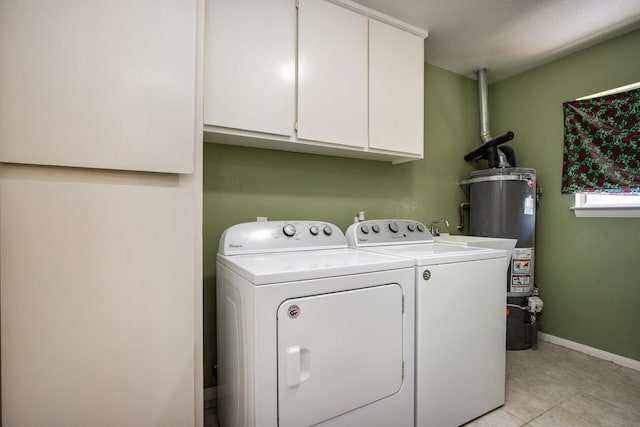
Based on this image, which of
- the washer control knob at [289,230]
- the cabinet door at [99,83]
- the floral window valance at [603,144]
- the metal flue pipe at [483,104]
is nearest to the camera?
the cabinet door at [99,83]

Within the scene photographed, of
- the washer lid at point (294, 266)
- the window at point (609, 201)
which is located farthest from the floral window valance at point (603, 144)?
the washer lid at point (294, 266)

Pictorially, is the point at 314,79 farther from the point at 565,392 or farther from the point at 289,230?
the point at 565,392

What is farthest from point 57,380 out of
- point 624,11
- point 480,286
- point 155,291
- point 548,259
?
point 624,11

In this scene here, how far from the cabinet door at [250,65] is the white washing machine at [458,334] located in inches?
41.0

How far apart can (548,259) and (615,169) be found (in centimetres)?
89

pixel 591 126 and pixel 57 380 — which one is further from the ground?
pixel 591 126

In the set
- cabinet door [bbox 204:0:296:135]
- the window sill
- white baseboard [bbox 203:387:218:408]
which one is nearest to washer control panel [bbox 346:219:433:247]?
cabinet door [bbox 204:0:296:135]

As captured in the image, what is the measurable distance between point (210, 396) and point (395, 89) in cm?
230

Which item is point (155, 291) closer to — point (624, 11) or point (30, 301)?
point (30, 301)

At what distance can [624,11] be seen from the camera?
1.96m

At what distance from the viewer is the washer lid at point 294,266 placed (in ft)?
3.58

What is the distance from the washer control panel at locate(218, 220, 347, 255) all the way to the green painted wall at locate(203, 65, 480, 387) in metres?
0.30

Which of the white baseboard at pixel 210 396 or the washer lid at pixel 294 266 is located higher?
the washer lid at pixel 294 266

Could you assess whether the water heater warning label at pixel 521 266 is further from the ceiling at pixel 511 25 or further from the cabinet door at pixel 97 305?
the cabinet door at pixel 97 305
